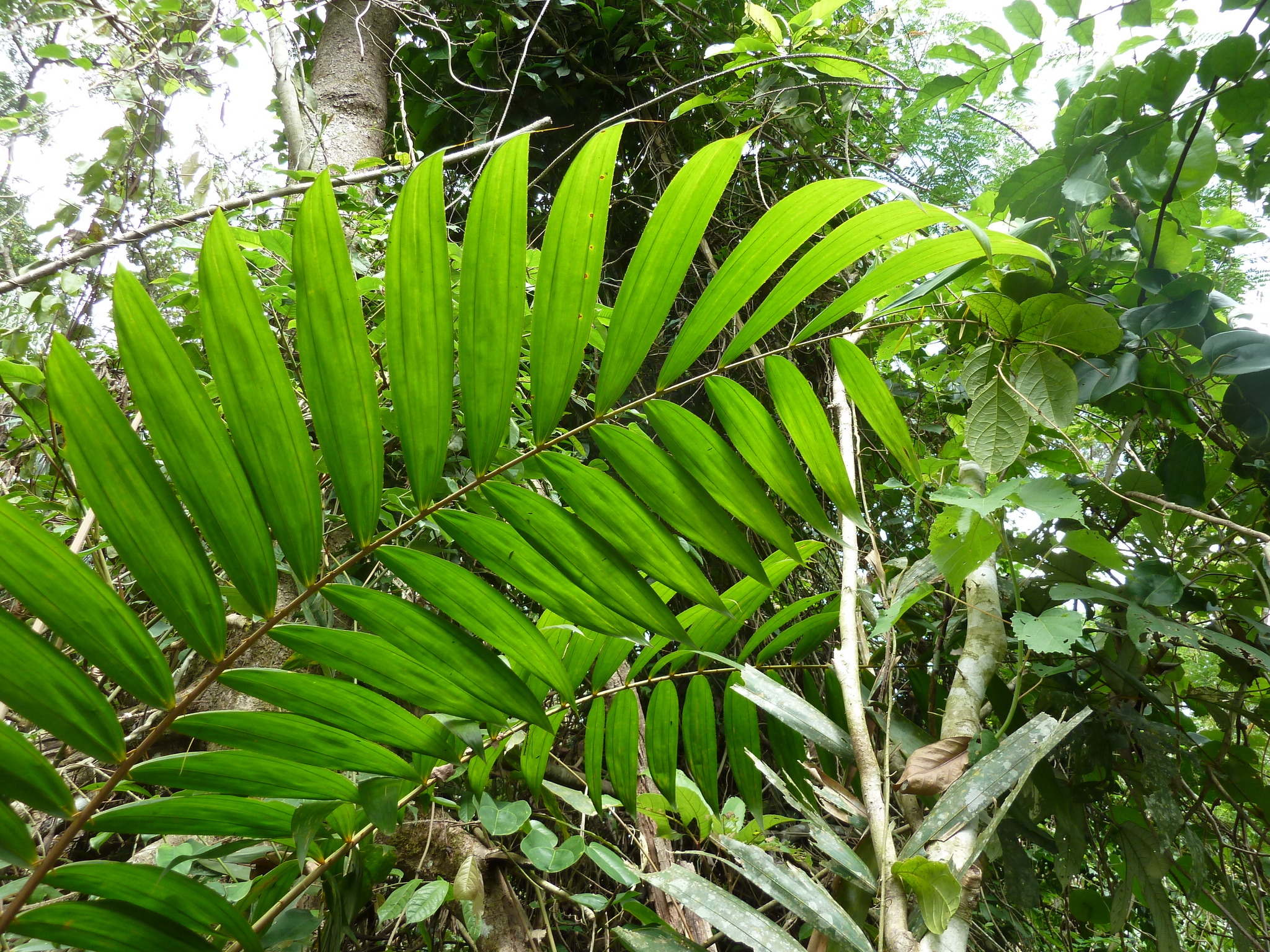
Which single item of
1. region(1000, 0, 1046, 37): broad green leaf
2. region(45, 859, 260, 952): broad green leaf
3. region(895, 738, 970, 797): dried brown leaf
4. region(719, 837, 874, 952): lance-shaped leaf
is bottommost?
region(895, 738, 970, 797): dried brown leaf

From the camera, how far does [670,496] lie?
53cm

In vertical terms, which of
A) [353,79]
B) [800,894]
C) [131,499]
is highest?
[353,79]

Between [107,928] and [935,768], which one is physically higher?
[107,928]

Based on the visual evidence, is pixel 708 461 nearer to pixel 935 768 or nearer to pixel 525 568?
pixel 525 568

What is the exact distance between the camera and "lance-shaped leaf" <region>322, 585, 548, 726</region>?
0.46 meters

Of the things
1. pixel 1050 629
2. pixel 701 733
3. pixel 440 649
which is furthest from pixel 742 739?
pixel 440 649

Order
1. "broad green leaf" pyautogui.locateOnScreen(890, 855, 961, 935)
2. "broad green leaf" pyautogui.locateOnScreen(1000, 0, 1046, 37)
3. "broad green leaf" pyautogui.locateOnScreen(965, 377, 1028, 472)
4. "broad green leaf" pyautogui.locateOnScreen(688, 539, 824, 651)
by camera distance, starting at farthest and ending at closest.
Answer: "broad green leaf" pyautogui.locateOnScreen(1000, 0, 1046, 37) < "broad green leaf" pyautogui.locateOnScreen(965, 377, 1028, 472) < "broad green leaf" pyautogui.locateOnScreen(688, 539, 824, 651) < "broad green leaf" pyautogui.locateOnScreen(890, 855, 961, 935)

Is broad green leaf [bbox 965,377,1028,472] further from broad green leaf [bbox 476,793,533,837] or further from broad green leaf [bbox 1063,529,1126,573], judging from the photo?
broad green leaf [bbox 476,793,533,837]

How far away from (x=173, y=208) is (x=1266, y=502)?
2295mm

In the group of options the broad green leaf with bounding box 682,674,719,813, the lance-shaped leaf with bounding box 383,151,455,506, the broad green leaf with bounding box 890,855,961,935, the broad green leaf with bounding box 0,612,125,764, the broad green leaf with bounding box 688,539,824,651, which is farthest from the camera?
the broad green leaf with bounding box 682,674,719,813

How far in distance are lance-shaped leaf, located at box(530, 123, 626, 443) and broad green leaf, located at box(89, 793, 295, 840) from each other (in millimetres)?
357

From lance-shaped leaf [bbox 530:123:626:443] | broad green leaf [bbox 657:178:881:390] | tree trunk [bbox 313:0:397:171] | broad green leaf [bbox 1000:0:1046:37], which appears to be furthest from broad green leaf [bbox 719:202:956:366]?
tree trunk [bbox 313:0:397:171]

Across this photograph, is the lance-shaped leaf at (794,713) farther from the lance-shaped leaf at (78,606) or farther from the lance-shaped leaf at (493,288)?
the lance-shaped leaf at (78,606)

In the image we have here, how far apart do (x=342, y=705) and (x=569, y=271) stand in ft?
1.15
